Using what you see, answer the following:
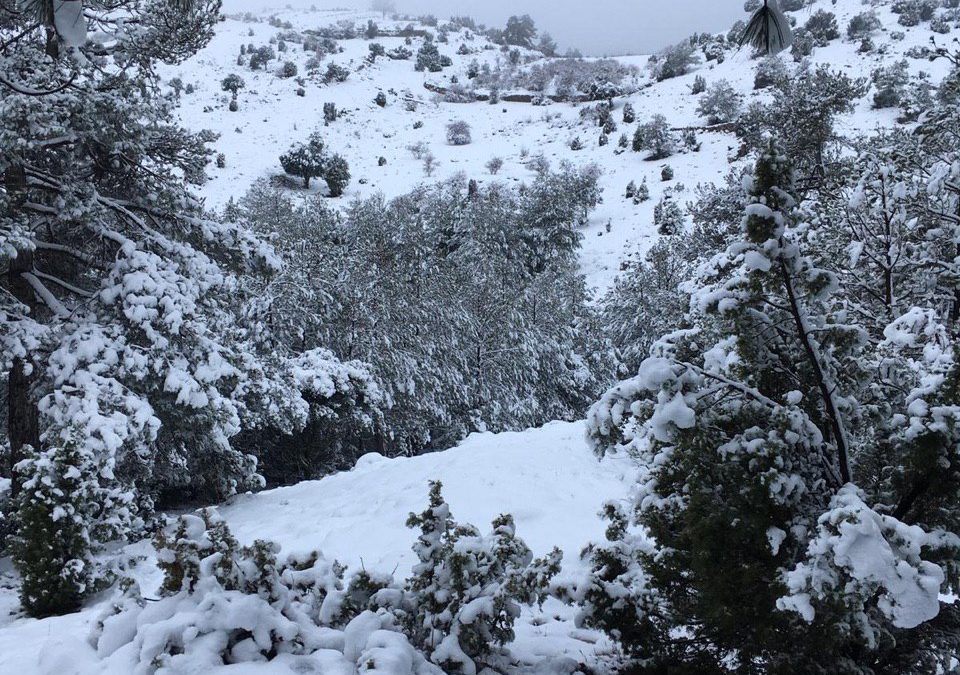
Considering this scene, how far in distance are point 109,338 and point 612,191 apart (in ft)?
101

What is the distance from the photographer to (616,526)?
339cm

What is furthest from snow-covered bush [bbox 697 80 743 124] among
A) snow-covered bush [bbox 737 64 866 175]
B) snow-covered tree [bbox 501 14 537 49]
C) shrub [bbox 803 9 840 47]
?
snow-covered tree [bbox 501 14 537 49]

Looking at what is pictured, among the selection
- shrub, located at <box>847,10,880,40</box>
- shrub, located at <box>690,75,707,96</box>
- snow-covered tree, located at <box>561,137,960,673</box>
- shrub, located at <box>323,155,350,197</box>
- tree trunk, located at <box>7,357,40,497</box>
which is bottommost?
snow-covered tree, located at <box>561,137,960,673</box>

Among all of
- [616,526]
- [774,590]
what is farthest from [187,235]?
[774,590]

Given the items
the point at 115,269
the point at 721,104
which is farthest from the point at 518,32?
the point at 115,269

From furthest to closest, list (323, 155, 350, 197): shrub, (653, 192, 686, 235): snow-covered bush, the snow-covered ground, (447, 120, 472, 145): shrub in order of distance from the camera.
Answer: (447, 120, 472, 145): shrub
(323, 155, 350, 197): shrub
(653, 192, 686, 235): snow-covered bush
the snow-covered ground

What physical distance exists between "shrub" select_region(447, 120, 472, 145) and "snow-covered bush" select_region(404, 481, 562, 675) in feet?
136

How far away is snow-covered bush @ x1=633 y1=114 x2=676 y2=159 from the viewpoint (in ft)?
116

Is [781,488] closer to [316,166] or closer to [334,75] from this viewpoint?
[316,166]

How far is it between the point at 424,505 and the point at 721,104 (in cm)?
3687

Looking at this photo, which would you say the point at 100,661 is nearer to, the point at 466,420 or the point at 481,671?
the point at 481,671

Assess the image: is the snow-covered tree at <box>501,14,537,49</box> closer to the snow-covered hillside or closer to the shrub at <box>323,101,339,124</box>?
the snow-covered hillside

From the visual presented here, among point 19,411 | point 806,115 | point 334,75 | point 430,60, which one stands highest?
point 430,60

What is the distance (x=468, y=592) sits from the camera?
9.74ft
